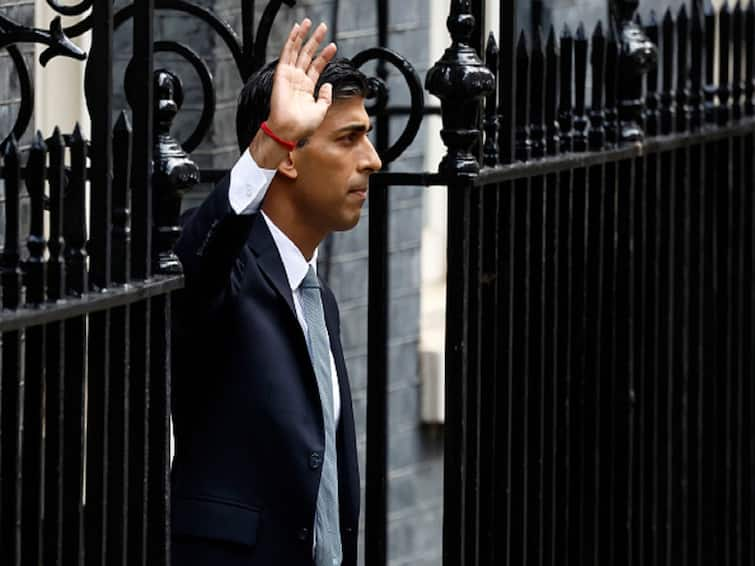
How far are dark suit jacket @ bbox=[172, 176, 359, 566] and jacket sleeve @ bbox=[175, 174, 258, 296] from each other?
0.02 m

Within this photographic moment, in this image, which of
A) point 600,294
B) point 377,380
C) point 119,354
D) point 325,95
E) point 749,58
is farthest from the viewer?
point 749,58

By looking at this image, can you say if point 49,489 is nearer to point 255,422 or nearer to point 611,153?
point 255,422

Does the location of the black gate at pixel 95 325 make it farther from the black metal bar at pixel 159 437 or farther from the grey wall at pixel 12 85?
the grey wall at pixel 12 85

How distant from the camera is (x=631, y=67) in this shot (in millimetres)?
5844

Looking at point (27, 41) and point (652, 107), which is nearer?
point (27, 41)

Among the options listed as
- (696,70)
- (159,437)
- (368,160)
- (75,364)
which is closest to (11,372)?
(75,364)

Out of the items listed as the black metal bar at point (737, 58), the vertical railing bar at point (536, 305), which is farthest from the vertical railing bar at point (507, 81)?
the black metal bar at point (737, 58)

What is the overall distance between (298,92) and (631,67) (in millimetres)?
1680

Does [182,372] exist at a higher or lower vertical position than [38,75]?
lower

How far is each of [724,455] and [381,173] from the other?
79.7 inches

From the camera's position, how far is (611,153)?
571cm

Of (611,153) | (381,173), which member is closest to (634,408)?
(611,153)

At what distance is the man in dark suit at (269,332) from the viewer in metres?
4.37

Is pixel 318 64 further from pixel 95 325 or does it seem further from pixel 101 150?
pixel 95 325
